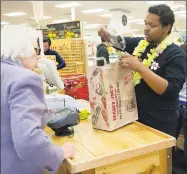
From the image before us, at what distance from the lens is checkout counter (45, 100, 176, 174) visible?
4.10 feet

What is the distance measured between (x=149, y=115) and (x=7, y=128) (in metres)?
1.05

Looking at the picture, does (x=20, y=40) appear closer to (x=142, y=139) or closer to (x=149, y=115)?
(x=142, y=139)

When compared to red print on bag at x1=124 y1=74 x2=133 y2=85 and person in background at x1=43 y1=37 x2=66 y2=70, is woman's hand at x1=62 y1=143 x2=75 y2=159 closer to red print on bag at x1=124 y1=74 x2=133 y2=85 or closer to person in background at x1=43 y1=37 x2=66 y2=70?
red print on bag at x1=124 y1=74 x2=133 y2=85

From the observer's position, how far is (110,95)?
1530 mm

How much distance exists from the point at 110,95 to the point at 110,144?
283mm

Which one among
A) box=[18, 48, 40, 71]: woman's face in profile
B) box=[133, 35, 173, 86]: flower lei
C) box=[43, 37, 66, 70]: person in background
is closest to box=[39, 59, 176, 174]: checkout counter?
box=[133, 35, 173, 86]: flower lei

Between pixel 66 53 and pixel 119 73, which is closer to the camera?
pixel 119 73

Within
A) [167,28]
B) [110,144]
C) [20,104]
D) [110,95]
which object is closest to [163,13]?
[167,28]

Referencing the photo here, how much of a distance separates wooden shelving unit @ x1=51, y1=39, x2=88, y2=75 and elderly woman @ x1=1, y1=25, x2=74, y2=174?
2.35 m

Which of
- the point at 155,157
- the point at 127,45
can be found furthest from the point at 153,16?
the point at 155,157

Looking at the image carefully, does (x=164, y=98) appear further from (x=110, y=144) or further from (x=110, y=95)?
(x=110, y=144)

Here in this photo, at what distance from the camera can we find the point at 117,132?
1.57m

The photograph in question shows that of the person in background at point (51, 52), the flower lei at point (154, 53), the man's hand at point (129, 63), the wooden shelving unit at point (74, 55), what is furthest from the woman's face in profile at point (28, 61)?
the wooden shelving unit at point (74, 55)

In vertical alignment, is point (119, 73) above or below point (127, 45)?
below
